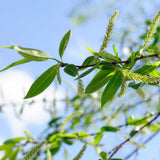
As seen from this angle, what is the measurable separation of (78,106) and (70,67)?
1354 millimetres

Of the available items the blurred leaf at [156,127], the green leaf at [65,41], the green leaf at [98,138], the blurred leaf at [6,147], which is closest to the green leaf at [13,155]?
the blurred leaf at [6,147]

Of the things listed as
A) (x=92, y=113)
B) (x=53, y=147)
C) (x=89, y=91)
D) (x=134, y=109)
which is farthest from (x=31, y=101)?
(x=89, y=91)

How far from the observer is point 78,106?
1947 millimetres

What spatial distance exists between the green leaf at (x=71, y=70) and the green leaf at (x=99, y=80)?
0.29ft

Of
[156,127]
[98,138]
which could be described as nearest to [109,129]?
[98,138]

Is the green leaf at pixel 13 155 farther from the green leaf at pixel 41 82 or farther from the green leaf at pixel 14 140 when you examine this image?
the green leaf at pixel 41 82

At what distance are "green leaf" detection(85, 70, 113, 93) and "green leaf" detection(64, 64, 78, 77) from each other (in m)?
0.09

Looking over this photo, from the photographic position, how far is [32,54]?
0.54 meters

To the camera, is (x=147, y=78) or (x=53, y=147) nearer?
(x=147, y=78)

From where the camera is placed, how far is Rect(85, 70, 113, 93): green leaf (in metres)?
0.69

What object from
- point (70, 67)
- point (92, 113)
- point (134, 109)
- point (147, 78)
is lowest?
point (134, 109)

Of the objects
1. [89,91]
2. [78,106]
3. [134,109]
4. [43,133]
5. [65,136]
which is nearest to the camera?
[89,91]

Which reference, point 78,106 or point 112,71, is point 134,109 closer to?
point 78,106

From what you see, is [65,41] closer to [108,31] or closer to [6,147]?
[108,31]
